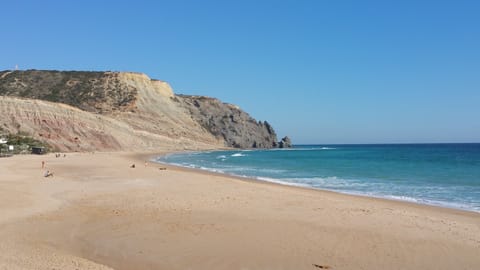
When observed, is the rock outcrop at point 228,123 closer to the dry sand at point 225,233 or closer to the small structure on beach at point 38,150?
the small structure on beach at point 38,150

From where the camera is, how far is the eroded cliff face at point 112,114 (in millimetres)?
64000

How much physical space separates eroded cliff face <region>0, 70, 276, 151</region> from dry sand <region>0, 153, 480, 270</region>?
51.0 meters

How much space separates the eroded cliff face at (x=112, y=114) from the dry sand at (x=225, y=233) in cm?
5102

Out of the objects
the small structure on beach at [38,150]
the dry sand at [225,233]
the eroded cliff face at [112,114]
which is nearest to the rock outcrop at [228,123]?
the eroded cliff face at [112,114]

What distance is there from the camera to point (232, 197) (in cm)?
1677

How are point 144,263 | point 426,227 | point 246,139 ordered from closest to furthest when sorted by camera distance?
point 144,263 → point 426,227 → point 246,139

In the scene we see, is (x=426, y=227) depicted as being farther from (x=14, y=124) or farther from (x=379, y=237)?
(x=14, y=124)

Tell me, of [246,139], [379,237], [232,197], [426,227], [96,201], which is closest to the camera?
[379,237]

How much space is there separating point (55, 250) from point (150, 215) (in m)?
4.15

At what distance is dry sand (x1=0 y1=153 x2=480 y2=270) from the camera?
8.34 metres

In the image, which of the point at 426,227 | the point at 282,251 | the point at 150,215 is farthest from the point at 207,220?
the point at 426,227

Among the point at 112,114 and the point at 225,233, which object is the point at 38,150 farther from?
the point at 225,233

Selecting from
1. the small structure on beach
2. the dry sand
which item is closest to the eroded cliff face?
the small structure on beach

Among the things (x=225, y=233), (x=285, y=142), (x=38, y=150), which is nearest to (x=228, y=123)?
(x=285, y=142)
